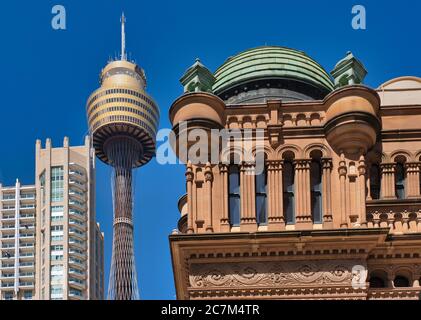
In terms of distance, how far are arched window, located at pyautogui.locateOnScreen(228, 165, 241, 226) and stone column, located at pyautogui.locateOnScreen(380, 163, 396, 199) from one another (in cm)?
556

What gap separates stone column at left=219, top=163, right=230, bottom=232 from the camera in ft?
140

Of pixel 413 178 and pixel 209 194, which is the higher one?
pixel 413 178

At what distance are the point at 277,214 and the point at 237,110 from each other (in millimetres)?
4828

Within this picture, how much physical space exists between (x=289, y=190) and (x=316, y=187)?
1054 millimetres

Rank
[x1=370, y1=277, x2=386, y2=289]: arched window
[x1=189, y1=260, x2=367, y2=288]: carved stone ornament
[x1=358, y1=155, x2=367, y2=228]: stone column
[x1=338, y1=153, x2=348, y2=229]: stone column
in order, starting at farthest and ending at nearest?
[x1=338, y1=153, x2=348, y2=229]: stone column, [x1=370, y1=277, x2=386, y2=289]: arched window, [x1=358, y1=155, x2=367, y2=228]: stone column, [x1=189, y1=260, x2=367, y2=288]: carved stone ornament

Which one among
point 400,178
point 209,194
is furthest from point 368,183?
point 209,194

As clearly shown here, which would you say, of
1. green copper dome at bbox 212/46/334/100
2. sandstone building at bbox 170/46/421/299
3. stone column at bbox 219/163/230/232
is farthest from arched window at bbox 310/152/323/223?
green copper dome at bbox 212/46/334/100

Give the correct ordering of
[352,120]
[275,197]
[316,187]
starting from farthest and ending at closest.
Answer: [316,187]
[352,120]
[275,197]

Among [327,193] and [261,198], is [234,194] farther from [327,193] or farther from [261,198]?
[327,193]

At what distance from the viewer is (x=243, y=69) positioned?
156 feet

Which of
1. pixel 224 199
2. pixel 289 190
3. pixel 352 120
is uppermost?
pixel 352 120

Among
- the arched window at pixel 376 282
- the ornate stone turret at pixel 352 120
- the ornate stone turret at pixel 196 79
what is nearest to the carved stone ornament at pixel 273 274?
the arched window at pixel 376 282

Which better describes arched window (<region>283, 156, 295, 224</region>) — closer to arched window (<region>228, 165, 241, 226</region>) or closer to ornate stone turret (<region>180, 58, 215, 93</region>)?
arched window (<region>228, 165, 241, 226</region>)

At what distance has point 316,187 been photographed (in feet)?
145
